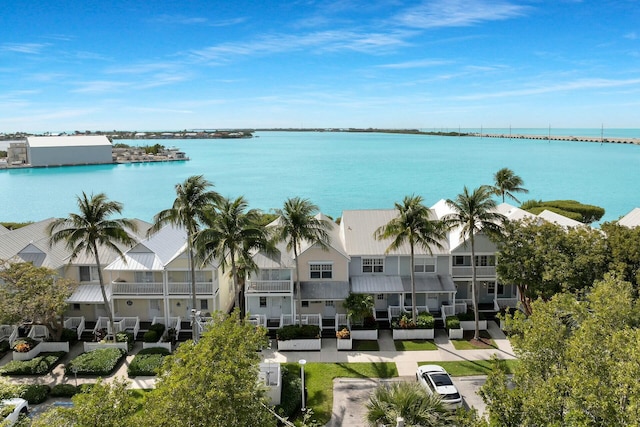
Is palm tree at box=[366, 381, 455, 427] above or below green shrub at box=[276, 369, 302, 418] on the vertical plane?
above

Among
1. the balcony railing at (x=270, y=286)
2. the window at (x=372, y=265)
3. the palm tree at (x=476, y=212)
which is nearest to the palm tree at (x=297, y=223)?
the balcony railing at (x=270, y=286)

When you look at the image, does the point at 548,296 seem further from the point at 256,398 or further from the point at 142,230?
the point at 142,230

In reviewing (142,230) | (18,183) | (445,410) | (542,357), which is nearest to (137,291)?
(142,230)

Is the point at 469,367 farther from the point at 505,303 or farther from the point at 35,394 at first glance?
the point at 35,394

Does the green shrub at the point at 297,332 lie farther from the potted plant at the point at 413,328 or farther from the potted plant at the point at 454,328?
the potted plant at the point at 454,328

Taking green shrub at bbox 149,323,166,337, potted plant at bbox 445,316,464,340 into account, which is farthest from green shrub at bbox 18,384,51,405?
potted plant at bbox 445,316,464,340

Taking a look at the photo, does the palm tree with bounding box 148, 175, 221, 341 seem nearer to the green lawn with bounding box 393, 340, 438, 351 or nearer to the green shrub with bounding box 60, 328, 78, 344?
the green shrub with bounding box 60, 328, 78, 344
